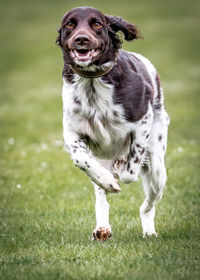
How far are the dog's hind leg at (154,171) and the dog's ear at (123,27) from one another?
3.36 feet

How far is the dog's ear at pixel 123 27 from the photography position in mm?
5062

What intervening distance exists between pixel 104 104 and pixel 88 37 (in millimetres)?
759

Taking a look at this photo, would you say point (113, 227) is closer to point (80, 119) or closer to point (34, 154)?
point (80, 119)

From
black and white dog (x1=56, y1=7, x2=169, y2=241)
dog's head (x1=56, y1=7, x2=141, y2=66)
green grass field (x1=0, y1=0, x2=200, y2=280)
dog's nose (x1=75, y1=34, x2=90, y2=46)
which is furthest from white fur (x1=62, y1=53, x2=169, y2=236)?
dog's nose (x1=75, y1=34, x2=90, y2=46)

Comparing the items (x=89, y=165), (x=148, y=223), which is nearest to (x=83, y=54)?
(x=89, y=165)

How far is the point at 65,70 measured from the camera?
521cm

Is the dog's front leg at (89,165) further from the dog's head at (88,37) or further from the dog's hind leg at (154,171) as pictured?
the dog's hind leg at (154,171)

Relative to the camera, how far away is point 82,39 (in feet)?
14.9

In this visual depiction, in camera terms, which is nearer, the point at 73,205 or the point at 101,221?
the point at 101,221

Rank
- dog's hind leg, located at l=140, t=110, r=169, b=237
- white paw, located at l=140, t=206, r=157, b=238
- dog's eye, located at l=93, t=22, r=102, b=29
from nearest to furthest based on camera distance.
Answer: dog's eye, located at l=93, t=22, r=102, b=29 < white paw, located at l=140, t=206, r=157, b=238 < dog's hind leg, located at l=140, t=110, r=169, b=237

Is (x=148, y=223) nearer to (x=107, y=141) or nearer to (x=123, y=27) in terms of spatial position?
(x=107, y=141)

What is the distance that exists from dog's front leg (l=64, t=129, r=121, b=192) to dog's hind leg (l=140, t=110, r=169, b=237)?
826 mm

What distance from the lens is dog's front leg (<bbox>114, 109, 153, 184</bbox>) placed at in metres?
5.36

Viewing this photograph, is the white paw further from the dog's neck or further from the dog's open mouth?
the dog's open mouth
